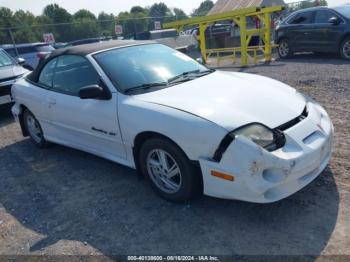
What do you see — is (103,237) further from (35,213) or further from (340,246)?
(340,246)

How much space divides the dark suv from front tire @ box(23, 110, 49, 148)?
9113 mm

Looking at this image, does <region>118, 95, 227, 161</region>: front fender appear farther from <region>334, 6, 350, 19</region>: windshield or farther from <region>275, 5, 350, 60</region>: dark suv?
<region>334, 6, 350, 19</region>: windshield

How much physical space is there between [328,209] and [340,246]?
19.0 inches

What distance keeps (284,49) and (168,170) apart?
1063 cm

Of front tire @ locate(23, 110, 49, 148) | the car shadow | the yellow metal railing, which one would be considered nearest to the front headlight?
the car shadow

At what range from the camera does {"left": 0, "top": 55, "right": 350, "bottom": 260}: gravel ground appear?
9.14 ft

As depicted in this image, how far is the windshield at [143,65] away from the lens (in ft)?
12.4

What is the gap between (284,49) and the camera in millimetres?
12609

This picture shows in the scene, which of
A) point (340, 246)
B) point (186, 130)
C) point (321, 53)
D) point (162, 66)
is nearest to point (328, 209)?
point (340, 246)

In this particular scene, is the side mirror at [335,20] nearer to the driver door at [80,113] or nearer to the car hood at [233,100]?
the car hood at [233,100]

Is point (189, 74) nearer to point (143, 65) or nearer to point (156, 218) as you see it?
point (143, 65)

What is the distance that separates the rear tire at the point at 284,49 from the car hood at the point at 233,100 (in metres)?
9.24

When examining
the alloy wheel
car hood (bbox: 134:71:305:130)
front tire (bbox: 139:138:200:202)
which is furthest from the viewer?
the alloy wheel

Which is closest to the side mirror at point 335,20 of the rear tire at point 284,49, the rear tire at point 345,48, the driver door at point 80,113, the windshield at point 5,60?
the rear tire at point 345,48
